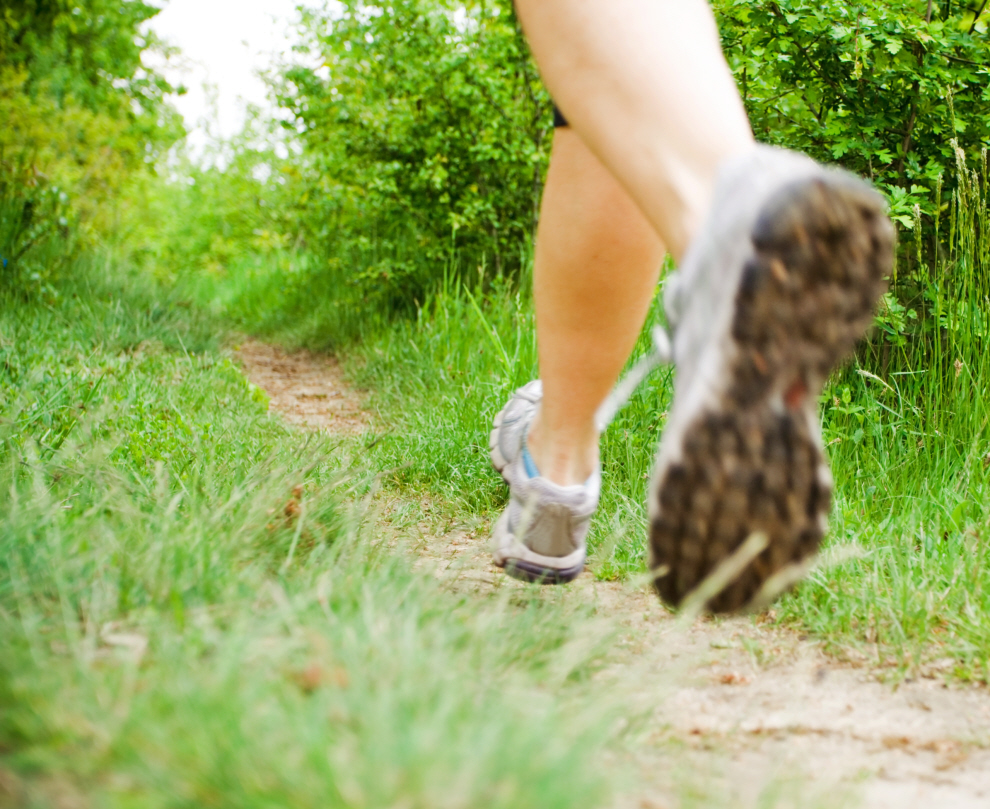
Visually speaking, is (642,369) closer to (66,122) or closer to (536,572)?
(536,572)

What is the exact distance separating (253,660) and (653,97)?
722 millimetres

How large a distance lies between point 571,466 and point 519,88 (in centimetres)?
353

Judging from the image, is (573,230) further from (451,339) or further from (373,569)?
(451,339)

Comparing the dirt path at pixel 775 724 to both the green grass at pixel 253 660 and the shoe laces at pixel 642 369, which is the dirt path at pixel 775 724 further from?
the shoe laces at pixel 642 369

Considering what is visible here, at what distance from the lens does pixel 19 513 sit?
1158 millimetres

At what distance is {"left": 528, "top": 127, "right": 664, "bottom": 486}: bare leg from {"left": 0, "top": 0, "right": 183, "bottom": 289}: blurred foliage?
Answer: 3.20 m

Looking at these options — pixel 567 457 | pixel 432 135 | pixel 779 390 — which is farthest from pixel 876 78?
pixel 432 135

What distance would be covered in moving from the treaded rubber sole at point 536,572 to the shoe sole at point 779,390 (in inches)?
20.0

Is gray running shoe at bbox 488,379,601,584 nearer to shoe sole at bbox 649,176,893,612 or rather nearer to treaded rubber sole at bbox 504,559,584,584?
treaded rubber sole at bbox 504,559,584,584

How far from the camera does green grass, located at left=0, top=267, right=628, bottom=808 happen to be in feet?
2.15

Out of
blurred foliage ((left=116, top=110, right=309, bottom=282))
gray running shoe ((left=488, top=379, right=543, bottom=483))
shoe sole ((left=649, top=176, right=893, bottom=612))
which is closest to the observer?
shoe sole ((left=649, top=176, right=893, bottom=612))

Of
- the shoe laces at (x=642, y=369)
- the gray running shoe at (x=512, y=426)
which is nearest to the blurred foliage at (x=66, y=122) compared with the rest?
the gray running shoe at (x=512, y=426)

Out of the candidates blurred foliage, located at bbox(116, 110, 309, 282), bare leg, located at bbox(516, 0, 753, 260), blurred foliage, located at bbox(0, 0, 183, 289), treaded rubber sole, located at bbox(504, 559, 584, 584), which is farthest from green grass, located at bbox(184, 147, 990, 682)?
blurred foliage, located at bbox(116, 110, 309, 282)

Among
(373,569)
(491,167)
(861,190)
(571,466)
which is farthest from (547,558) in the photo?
(491,167)
